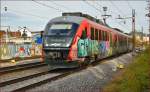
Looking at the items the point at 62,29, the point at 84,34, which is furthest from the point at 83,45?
the point at 62,29

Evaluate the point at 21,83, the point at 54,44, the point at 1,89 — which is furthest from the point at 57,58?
the point at 1,89

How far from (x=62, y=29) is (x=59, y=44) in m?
1.04

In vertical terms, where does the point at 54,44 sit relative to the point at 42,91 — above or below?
above

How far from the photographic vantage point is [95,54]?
84.7ft

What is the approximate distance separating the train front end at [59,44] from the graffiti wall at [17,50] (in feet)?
64.5

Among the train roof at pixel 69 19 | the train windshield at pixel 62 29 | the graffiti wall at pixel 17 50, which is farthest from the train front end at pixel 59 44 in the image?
the graffiti wall at pixel 17 50

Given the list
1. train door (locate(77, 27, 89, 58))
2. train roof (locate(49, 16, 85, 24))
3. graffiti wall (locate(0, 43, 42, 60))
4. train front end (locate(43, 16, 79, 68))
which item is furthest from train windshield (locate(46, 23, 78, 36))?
graffiti wall (locate(0, 43, 42, 60))

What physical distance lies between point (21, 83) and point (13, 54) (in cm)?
2865

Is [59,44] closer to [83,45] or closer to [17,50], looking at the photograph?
[83,45]

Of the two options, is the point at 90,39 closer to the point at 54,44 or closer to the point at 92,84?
the point at 54,44

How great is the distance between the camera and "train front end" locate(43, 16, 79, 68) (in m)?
20.4

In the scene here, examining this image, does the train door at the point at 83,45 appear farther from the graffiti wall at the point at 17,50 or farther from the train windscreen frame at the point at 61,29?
the graffiti wall at the point at 17,50

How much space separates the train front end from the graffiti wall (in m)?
19.6

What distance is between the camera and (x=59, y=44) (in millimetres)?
20547
